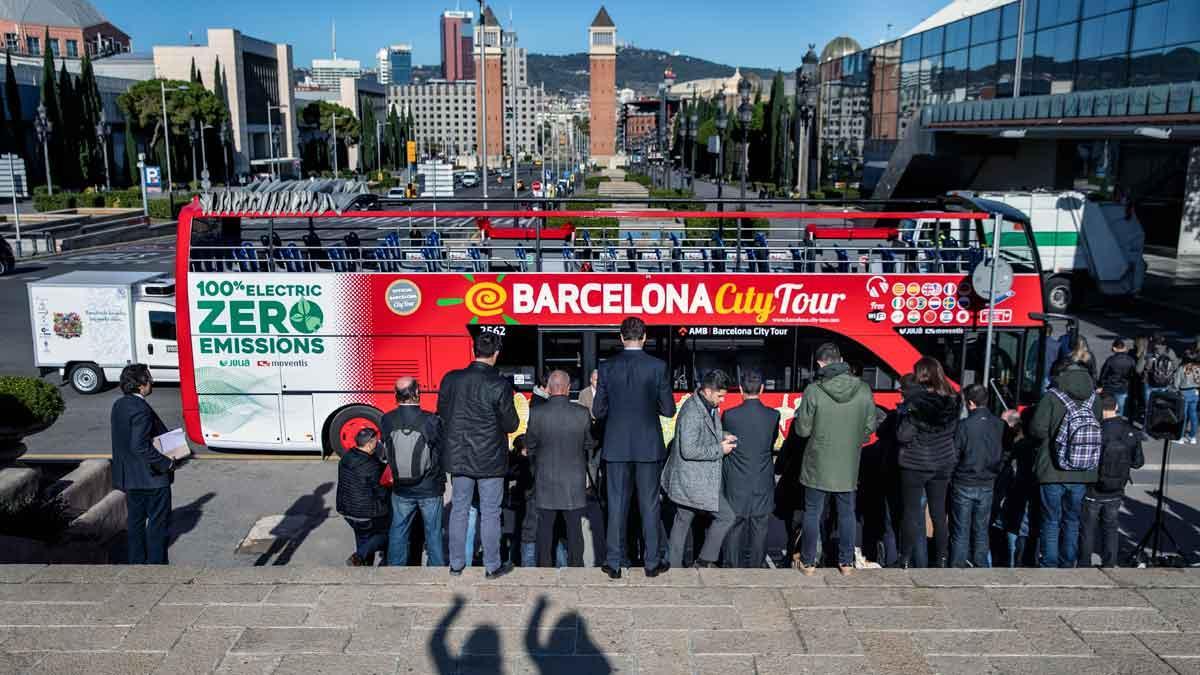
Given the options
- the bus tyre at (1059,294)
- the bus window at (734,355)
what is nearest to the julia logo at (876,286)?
the bus window at (734,355)

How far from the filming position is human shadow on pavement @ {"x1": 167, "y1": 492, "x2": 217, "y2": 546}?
1073cm

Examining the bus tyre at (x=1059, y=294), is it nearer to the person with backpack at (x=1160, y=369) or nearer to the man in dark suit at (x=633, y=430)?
the person with backpack at (x=1160, y=369)

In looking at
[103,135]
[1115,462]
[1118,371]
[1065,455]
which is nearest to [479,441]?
[1065,455]

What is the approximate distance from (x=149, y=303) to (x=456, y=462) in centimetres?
1212

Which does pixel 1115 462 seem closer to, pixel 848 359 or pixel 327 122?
pixel 848 359

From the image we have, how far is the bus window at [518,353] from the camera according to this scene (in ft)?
41.7

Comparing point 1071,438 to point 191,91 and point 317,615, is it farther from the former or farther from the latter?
point 191,91

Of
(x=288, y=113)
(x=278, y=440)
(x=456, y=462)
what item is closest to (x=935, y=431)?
(x=456, y=462)

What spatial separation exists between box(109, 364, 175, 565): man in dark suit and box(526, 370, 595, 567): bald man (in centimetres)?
320

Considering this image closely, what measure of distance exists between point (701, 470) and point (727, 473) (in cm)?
33

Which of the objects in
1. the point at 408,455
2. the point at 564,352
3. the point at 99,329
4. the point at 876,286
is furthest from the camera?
the point at 99,329

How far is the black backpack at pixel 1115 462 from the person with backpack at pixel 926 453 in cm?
129

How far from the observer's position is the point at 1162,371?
14414 millimetres

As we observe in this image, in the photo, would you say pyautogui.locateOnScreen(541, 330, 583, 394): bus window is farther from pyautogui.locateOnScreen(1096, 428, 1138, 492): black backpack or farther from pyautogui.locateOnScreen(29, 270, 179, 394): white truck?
pyautogui.locateOnScreen(29, 270, 179, 394): white truck
